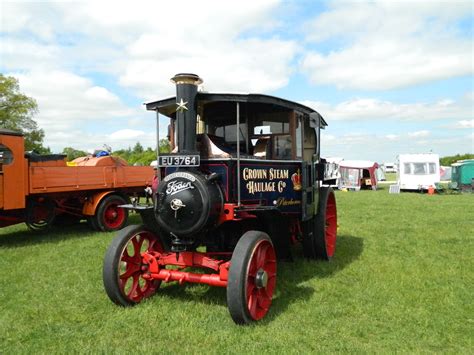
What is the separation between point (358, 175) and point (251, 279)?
24167 mm

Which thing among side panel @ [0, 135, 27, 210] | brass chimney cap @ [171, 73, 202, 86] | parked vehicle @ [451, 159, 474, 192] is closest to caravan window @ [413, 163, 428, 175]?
parked vehicle @ [451, 159, 474, 192]

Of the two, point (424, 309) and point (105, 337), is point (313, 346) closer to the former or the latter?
point (424, 309)

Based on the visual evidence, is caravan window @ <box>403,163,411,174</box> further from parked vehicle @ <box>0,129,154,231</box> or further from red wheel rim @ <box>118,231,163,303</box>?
red wheel rim @ <box>118,231,163,303</box>

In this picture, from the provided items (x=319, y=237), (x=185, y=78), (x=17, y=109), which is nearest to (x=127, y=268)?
(x=185, y=78)

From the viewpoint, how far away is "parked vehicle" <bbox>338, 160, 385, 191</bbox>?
26.7 meters

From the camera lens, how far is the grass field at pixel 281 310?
344 cm

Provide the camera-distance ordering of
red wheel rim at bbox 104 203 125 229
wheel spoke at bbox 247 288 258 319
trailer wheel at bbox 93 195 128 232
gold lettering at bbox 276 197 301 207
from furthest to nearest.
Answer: red wheel rim at bbox 104 203 125 229 < trailer wheel at bbox 93 195 128 232 < gold lettering at bbox 276 197 301 207 < wheel spoke at bbox 247 288 258 319

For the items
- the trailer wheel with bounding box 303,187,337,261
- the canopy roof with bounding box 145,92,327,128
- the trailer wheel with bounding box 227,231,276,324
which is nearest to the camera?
the trailer wheel with bounding box 227,231,276,324

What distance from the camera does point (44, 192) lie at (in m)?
7.98

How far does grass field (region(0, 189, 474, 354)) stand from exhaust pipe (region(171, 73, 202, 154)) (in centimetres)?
163

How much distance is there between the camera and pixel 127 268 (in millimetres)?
4375

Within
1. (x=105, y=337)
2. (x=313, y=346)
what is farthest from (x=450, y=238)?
(x=105, y=337)

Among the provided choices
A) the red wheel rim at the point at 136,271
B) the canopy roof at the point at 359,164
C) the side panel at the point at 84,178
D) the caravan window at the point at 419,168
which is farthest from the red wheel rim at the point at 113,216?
the canopy roof at the point at 359,164

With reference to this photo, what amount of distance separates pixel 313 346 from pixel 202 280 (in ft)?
3.93
